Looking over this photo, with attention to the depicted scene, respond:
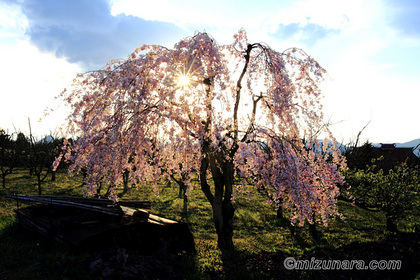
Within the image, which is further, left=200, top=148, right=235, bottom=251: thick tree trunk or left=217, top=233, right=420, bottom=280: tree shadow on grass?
left=200, top=148, right=235, bottom=251: thick tree trunk

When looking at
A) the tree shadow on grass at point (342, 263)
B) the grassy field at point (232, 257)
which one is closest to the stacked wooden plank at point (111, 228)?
the grassy field at point (232, 257)

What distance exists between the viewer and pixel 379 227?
60.0 feet

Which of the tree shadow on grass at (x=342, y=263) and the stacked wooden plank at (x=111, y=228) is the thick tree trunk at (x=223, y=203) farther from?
the stacked wooden plank at (x=111, y=228)

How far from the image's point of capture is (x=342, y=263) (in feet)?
28.8

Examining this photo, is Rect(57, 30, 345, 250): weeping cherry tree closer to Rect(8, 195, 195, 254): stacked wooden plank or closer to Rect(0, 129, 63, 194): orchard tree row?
Rect(8, 195, 195, 254): stacked wooden plank

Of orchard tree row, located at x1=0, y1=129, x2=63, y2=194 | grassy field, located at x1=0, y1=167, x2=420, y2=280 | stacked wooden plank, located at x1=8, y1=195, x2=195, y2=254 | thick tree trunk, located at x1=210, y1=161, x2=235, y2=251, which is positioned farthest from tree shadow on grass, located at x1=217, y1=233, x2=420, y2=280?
orchard tree row, located at x1=0, y1=129, x2=63, y2=194

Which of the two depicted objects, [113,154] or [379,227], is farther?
[379,227]

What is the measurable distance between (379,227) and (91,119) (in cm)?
1984

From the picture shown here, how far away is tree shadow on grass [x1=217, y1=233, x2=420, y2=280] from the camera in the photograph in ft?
26.1

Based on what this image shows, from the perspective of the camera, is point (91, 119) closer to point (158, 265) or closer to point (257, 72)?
point (158, 265)

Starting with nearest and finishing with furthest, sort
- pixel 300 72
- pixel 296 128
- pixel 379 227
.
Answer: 1. pixel 296 128
2. pixel 300 72
3. pixel 379 227

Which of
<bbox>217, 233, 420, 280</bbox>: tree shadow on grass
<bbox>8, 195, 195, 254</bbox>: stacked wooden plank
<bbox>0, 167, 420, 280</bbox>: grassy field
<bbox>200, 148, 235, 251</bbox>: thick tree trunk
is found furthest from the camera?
<bbox>200, 148, 235, 251</bbox>: thick tree trunk

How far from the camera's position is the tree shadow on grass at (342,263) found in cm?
796

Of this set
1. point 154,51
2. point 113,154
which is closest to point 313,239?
point 113,154
